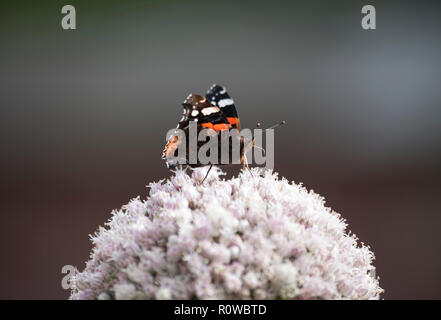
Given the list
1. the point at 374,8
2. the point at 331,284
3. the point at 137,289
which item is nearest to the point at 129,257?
the point at 137,289

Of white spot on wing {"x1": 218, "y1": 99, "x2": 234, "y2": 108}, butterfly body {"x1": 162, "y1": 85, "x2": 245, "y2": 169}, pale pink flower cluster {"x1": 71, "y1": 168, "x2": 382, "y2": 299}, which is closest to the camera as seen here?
pale pink flower cluster {"x1": 71, "y1": 168, "x2": 382, "y2": 299}

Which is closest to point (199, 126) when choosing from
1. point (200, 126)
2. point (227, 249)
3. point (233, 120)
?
point (200, 126)

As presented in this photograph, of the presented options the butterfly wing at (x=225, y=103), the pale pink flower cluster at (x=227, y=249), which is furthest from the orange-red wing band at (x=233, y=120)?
the pale pink flower cluster at (x=227, y=249)

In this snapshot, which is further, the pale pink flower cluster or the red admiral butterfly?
the red admiral butterfly

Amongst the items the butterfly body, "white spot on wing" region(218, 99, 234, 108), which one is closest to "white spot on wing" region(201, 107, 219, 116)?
the butterfly body

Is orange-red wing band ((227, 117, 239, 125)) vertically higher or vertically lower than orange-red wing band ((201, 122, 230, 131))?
higher

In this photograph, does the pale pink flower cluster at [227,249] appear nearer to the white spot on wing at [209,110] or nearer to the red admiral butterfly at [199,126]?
the red admiral butterfly at [199,126]

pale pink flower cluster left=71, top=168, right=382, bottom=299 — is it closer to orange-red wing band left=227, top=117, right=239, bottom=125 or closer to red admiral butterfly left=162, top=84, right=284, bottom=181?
red admiral butterfly left=162, top=84, right=284, bottom=181
